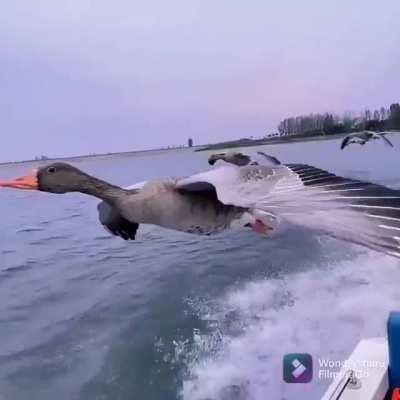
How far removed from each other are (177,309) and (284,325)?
4.26ft

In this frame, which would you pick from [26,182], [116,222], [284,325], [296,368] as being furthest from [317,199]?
[284,325]

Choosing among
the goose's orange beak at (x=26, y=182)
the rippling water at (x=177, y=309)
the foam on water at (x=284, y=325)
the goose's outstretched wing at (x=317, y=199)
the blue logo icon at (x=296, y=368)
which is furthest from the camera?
the rippling water at (x=177, y=309)

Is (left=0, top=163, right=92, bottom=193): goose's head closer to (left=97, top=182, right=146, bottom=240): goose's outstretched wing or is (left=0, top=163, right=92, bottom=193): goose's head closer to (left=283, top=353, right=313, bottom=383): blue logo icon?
(left=97, top=182, right=146, bottom=240): goose's outstretched wing

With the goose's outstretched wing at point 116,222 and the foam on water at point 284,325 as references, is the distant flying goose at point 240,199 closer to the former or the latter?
the goose's outstretched wing at point 116,222

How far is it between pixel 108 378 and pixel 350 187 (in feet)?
12.7

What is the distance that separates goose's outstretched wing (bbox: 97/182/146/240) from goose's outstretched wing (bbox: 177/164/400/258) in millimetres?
319

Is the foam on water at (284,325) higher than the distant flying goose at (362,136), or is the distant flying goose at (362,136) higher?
the distant flying goose at (362,136)

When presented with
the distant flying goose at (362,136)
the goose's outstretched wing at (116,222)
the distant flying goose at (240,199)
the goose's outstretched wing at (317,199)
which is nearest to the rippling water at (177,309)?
the goose's outstretched wing at (116,222)

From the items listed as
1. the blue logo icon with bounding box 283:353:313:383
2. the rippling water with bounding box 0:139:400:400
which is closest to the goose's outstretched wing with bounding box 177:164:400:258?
the rippling water with bounding box 0:139:400:400

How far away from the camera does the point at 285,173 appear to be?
2314 mm

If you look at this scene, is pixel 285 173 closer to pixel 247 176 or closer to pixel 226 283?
pixel 247 176

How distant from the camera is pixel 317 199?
1.96 m

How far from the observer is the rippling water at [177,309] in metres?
5.07

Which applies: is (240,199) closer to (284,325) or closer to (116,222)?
(116,222)
